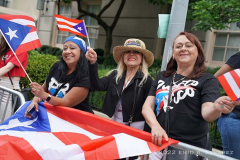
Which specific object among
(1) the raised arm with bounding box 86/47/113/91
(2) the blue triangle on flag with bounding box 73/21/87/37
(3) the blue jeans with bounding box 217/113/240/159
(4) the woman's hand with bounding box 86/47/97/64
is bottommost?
(3) the blue jeans with bounding box 217/113/240/159

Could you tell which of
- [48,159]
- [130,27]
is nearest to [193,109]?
[48,159]

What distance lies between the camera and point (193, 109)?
7.91 ft

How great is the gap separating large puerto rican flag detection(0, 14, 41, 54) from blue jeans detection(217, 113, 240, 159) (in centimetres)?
259

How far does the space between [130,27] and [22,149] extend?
11.2 meters

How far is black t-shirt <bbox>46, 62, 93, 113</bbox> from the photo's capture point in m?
3.34

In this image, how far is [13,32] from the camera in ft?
12.2

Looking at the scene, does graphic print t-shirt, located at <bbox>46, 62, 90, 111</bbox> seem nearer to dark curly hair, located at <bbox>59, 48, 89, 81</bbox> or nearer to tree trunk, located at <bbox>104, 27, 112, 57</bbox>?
dark curly hair, located at <bbox>59, 48, 89, 81</bbox>

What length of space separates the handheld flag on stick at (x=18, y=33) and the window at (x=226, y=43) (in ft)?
23.9

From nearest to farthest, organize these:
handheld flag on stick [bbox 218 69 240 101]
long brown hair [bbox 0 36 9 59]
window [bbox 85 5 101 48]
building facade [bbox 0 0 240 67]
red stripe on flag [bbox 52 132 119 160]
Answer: handheld flag on stick [bbox 218 69 240 101] → red stripe on flag [bbox 52 132 119 160] → long brown hair [bbox 0 36 9 59] → building facade [bbox 0 0 240 67] → window [bbox 85 5 101 48]


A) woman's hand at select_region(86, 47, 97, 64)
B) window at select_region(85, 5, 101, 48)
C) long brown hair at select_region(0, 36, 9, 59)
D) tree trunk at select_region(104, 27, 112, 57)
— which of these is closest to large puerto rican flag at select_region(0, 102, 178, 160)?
woman's hand at select_region(86, 47, 97, 64)

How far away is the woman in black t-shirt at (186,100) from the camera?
235cm

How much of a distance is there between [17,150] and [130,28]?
11211 mm

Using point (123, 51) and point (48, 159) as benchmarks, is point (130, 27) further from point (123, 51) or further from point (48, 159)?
point (48, 159)

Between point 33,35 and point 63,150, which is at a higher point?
point 33,35
